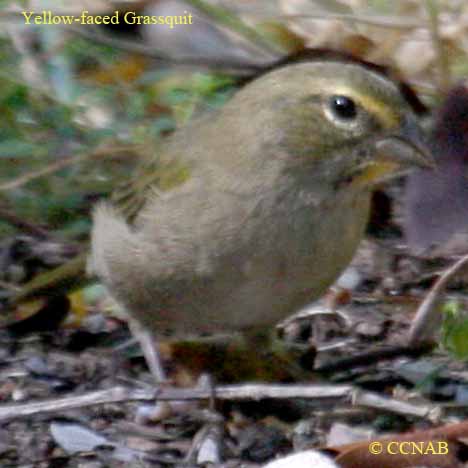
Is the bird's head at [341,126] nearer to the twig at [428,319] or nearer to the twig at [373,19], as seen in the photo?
the twig at [428,319]

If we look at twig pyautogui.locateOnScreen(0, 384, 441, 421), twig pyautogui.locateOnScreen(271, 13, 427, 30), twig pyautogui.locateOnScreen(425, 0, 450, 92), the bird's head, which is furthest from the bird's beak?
twig pyautogui.locateOnScreen(271, 13, 427, 30)

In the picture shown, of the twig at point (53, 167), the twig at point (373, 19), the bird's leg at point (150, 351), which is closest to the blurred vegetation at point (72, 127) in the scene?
the twig at point (53, 167)

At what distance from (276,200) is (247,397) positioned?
53 cm

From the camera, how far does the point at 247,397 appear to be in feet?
11.6

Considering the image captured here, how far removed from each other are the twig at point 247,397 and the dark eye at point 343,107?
722mm

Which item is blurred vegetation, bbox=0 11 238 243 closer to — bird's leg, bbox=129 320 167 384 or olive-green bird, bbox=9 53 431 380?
bird's leg, bbox=129 320 167 384

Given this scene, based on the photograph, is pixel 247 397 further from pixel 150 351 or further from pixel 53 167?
pixel 53 167

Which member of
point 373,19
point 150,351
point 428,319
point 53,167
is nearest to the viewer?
point 428,319

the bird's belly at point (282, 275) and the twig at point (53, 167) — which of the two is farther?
the twig at point (53, 167)

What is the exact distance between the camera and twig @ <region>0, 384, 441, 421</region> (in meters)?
3.46

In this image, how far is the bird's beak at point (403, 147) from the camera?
3588mm

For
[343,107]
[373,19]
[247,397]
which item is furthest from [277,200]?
[373,19]

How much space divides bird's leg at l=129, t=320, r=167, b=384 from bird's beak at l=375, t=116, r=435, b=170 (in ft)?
3.10

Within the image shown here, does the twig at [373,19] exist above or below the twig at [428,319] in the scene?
above
